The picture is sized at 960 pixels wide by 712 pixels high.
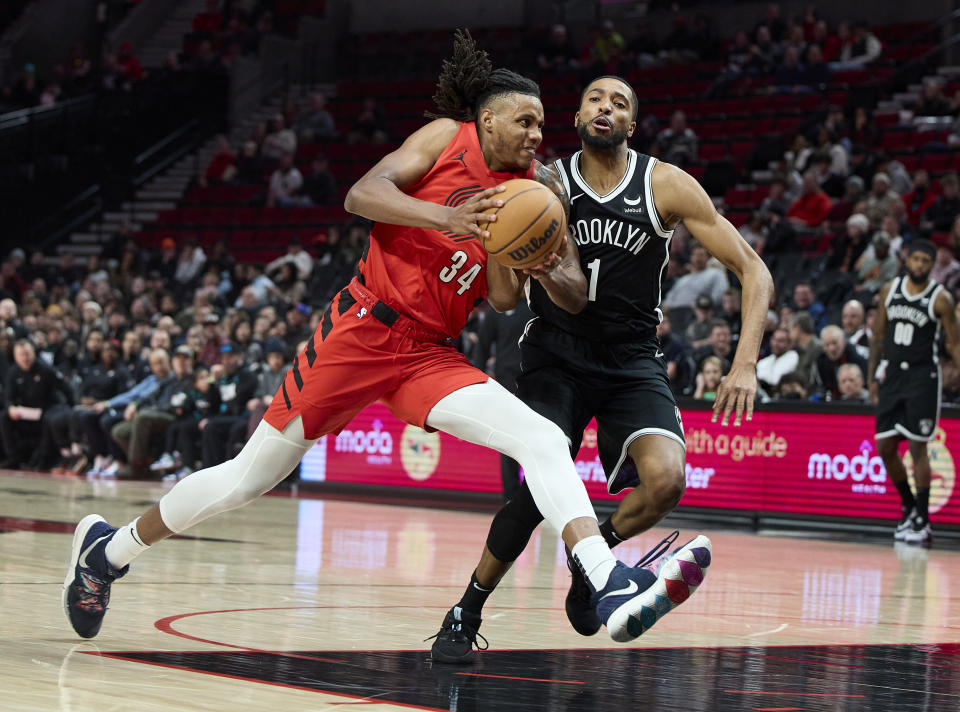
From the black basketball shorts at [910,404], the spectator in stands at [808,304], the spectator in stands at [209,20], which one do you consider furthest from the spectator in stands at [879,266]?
the spectator in stands at [209,20]

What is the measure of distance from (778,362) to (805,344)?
283 mm

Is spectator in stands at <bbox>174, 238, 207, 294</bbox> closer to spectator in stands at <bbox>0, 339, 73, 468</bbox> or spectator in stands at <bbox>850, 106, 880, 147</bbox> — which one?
spectator in stands at <bbox>0, 339, 73, 468</bbox>

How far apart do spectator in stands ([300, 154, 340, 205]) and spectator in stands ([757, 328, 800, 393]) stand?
10.2m

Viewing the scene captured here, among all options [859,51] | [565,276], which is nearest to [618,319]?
[565,276]

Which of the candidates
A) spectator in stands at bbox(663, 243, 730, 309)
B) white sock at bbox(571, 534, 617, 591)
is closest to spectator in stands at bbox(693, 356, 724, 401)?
spectator in stands at bbox(663, 243, 730, 309)

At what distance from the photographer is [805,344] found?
37.6ft

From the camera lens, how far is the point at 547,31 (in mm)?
23297

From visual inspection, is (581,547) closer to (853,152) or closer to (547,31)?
(853,152)

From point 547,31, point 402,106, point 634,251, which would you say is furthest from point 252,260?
point 634,251

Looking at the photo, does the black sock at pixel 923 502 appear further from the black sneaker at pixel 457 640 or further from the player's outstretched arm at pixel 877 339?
the black sneaker at pixel 457 640

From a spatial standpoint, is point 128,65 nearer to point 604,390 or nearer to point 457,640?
point 604,390

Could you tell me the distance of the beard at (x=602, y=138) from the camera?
181 inches

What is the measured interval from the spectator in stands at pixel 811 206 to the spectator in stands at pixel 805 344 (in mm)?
3497

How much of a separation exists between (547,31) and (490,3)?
200 cm
